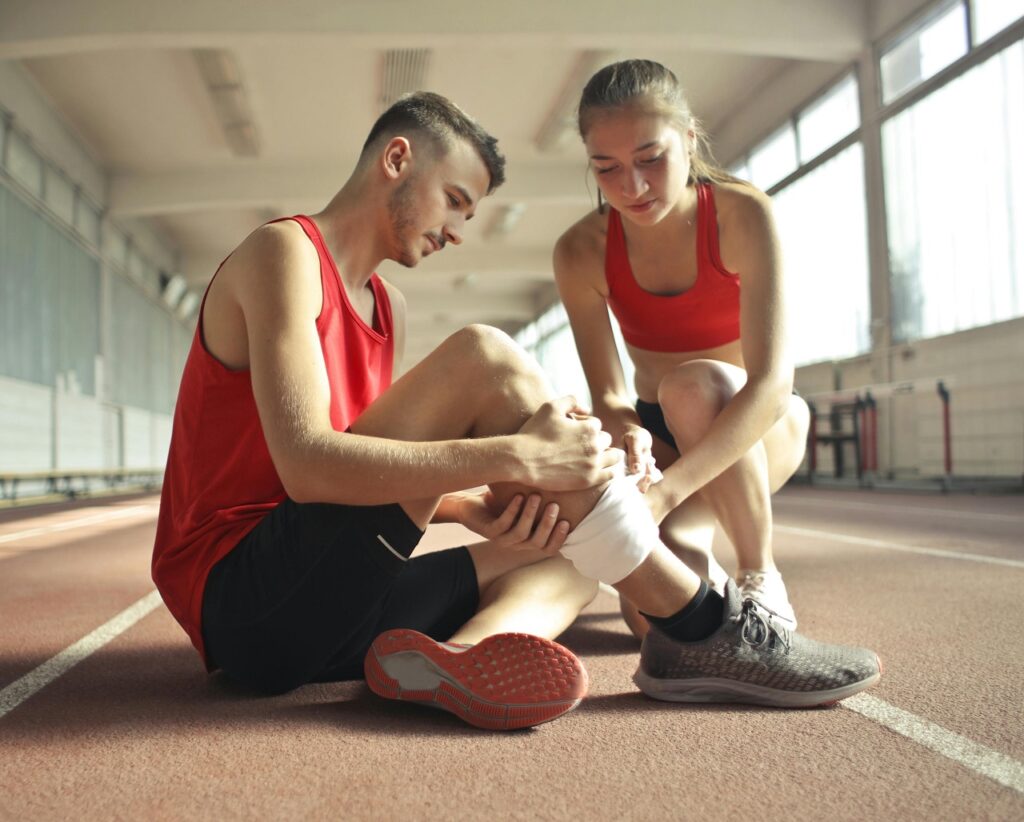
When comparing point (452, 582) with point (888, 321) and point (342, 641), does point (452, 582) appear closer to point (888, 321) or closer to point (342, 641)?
point (342, 641)

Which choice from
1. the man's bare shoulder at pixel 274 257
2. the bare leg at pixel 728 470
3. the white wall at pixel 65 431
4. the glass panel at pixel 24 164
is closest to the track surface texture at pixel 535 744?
the bare leg at pixel 728 470

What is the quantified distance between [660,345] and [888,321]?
305 inches

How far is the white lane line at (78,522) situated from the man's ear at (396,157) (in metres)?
4.48

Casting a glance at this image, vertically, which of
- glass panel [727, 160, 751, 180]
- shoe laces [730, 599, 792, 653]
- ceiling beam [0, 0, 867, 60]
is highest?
ceiling beam [0, 0, 867, 60]

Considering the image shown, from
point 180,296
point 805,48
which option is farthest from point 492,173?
point 180,296

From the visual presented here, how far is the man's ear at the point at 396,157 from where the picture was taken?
180 centimetres

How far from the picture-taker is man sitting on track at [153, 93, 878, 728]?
1.42m

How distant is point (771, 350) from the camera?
193cm

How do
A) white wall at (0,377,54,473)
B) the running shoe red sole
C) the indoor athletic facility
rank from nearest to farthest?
the indoor athletic facility < the running shoe red sole < white wall at (0,377,54,473)

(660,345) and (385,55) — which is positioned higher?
(385,55)

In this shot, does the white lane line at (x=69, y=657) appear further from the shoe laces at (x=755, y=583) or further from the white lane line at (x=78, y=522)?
the white lane line at (x=78, y=522)

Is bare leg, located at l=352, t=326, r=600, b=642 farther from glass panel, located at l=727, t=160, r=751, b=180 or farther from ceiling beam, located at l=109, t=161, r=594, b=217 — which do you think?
glass panel, located at l=727, t=160, r=751, b=180

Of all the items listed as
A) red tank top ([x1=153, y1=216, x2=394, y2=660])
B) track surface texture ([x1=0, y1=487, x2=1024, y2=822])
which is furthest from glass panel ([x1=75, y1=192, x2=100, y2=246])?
red tank top ([x1=153, y1=216, x2=394, y2=660])

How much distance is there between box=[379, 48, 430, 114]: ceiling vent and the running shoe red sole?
28.8 feet
